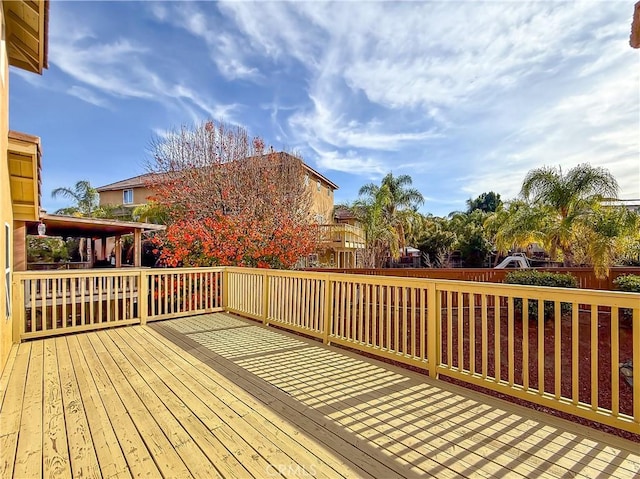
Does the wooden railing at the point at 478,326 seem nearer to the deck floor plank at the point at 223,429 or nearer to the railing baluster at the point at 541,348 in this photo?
Answer: the railing baluster at the point at 541,348

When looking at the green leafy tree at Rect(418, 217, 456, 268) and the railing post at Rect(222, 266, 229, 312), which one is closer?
the railing post at Rect(222, 266, 229, 312)

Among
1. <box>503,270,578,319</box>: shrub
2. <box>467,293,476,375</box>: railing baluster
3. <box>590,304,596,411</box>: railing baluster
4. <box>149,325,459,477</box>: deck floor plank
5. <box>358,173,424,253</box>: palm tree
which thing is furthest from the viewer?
<box>358,173,424,253</box>: palm tree

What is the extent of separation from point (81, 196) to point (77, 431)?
865 inches

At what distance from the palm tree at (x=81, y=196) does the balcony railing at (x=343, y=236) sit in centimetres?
1454

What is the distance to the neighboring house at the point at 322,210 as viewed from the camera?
14797 mm

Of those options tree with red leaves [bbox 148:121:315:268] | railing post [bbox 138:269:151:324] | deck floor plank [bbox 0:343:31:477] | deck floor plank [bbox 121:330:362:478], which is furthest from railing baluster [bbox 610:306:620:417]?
tree with red leaves [bbox 148:121:315:268]

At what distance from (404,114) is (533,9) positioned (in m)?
5.84

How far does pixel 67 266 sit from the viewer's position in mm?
12508

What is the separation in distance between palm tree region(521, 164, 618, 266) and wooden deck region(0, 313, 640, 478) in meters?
8.82

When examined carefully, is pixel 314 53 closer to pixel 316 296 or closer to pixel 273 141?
pixel 273 141

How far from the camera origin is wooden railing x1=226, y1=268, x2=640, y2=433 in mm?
2436

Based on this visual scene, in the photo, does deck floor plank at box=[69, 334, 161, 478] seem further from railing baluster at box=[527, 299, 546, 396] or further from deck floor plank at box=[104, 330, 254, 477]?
railing baluster at box=[527, 299, 546, 396]

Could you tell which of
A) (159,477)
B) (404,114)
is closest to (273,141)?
(404,114)

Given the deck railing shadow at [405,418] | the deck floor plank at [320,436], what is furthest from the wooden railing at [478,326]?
the deck floor plank at [320,436]
